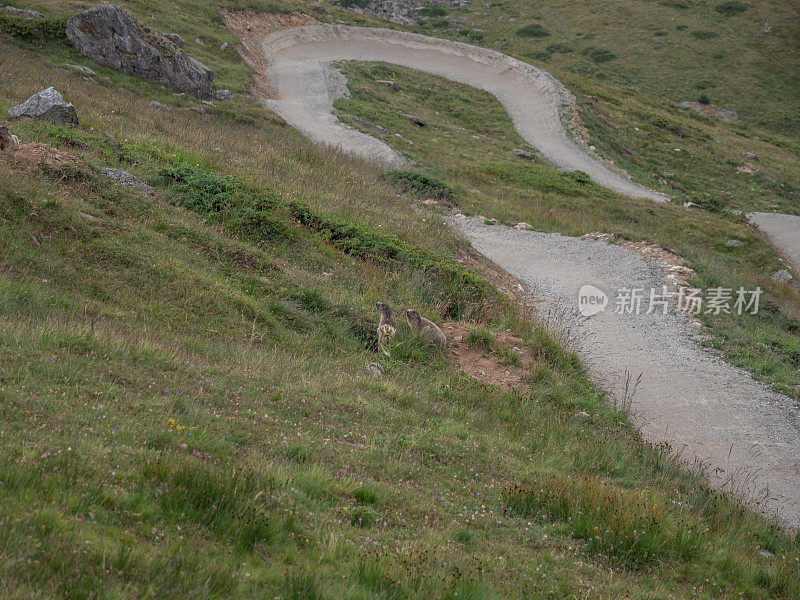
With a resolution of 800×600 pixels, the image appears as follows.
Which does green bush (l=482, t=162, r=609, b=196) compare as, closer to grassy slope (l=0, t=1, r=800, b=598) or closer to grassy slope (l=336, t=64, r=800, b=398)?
grassy slope (l=336, t=64, r=800, b=398)

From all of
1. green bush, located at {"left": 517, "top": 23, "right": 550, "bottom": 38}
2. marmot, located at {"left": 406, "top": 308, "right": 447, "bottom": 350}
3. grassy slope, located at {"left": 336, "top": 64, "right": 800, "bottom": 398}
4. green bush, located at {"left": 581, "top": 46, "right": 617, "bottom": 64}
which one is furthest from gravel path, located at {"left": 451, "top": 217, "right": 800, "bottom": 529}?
green bush, located at {"left": 517, "top": 23, "right": 550, "bottom": 38}

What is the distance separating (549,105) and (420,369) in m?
36.7

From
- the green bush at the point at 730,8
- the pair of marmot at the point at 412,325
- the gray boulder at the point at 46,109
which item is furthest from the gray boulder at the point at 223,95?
the green bush at the point at 730,8

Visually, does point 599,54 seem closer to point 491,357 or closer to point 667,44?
point 667,44

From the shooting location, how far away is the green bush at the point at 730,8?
232ft

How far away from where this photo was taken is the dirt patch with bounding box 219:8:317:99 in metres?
31.9

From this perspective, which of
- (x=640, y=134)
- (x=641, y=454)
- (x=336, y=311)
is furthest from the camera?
(x=640, y=134)

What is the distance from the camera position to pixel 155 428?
4730 mm

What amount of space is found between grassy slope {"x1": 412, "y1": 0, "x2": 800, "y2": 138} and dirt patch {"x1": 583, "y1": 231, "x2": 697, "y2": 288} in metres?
40.0

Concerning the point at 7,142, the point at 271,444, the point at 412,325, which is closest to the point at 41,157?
the point at 7,142

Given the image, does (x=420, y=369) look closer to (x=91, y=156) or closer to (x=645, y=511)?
(x=645, y=511)

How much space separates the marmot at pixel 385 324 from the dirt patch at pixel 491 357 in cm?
115

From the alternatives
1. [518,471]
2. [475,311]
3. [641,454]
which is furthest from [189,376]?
[475,311]

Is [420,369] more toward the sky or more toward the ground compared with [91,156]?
more toward the ground
